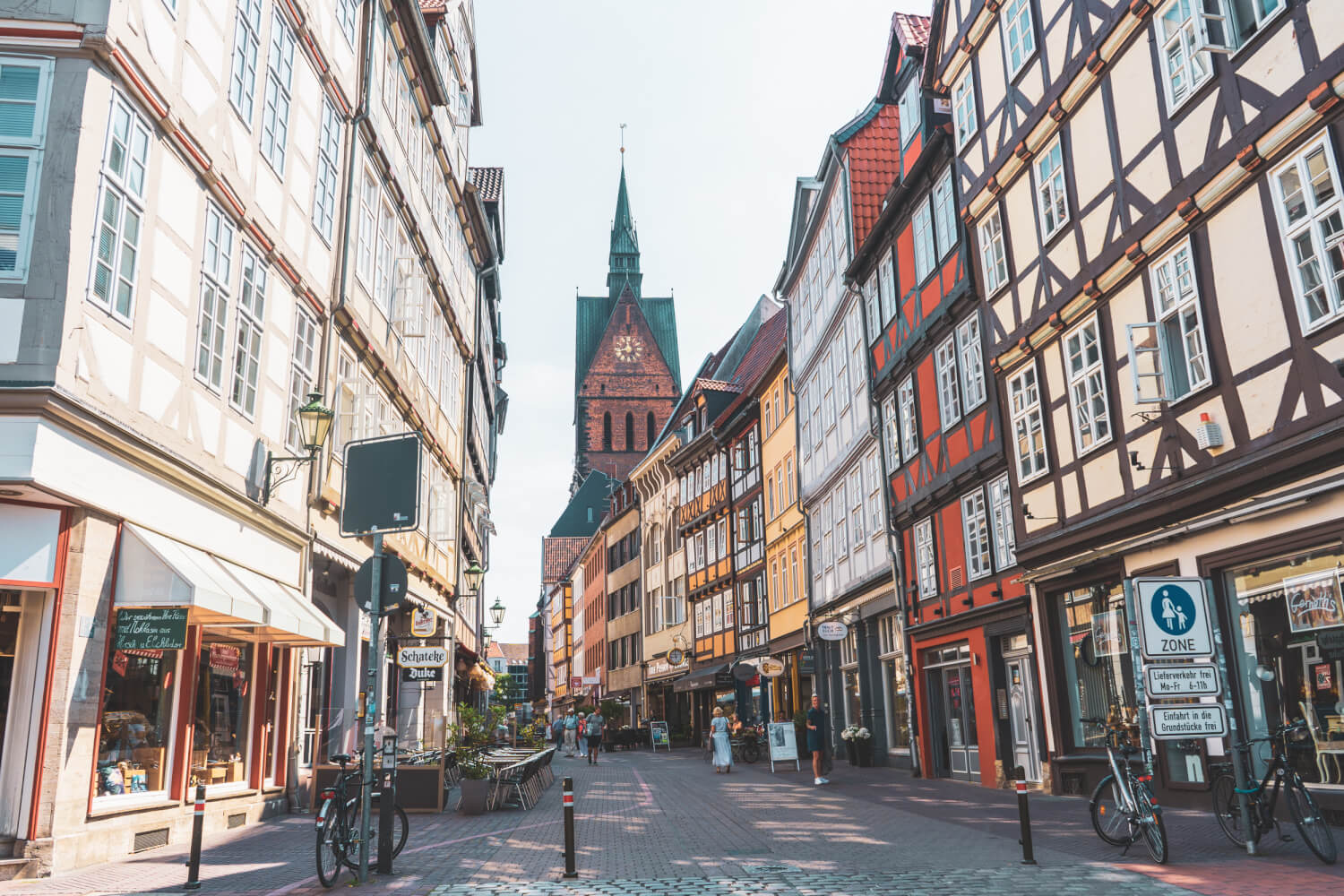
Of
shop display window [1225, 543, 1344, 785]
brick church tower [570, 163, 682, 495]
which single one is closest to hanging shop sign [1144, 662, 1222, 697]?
shop display window [1225, 543, 1344, 785]

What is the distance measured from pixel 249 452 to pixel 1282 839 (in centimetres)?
1137

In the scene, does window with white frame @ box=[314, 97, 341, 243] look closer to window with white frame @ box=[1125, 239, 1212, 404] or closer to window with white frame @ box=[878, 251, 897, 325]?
window with white frame @ box=[1125, 239, 1212, 404]

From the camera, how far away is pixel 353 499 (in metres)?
9.97

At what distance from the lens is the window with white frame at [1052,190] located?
1568 centimetres

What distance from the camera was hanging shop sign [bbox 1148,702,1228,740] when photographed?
9.09 meters

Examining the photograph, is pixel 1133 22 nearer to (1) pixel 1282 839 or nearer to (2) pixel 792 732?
(1) pixel 1282 839

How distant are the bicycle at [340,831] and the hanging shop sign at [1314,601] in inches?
342

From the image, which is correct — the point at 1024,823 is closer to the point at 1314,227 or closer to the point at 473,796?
the point at 1314,227

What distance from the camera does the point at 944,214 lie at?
2027 cm

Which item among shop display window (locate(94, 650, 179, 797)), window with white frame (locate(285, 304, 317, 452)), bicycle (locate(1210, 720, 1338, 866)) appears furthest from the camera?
window with white frame (locate(285, 304, 317, 452))

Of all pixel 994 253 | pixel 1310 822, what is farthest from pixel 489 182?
pixel 1310 822

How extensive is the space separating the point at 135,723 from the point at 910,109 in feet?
59.4

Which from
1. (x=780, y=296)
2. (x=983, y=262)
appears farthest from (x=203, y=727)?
(x=780, y=296)

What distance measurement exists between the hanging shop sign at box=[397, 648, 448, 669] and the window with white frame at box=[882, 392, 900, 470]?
11.9 metres
